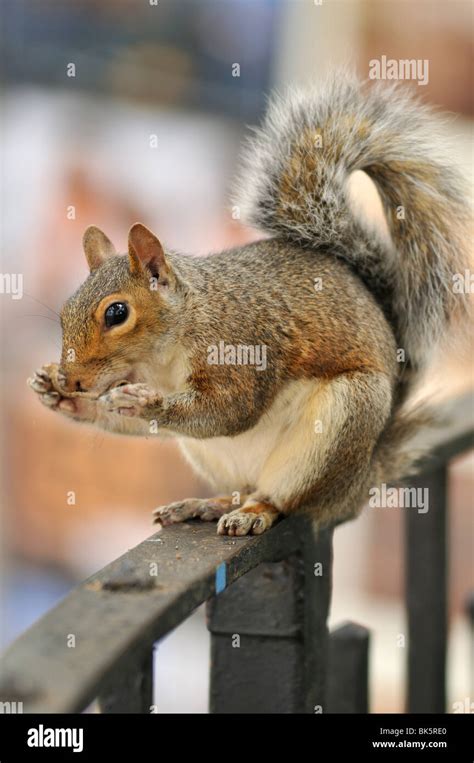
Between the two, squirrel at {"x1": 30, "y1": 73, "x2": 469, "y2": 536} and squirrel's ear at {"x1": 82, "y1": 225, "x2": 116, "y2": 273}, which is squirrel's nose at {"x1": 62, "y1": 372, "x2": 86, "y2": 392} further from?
squirrel's ear at {"x1": 82, "y1": 225, "x2": 116, "y2": 273}

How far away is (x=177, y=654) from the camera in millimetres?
3016

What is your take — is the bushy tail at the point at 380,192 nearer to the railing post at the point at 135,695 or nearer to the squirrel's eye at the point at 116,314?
the squirrel's eye at the point at 116,314

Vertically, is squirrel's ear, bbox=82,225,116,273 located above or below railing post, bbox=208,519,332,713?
above

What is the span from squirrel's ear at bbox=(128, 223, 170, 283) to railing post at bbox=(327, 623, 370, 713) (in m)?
0.45

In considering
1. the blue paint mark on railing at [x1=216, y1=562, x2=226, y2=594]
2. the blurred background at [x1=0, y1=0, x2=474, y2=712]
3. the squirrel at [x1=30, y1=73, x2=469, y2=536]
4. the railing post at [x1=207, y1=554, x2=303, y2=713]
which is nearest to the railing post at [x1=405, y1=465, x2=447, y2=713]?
the squirrel at [x1=30, y1=73, x2=469, y2=536]

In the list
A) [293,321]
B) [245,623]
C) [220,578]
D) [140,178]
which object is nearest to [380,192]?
[293,321]

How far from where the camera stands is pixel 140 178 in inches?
116

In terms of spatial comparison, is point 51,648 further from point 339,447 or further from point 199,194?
point 199,194

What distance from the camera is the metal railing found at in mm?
504

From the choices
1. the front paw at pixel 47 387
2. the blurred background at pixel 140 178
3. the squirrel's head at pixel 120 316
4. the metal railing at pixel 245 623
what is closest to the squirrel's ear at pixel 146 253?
the squirrel's head at pixel 120 316

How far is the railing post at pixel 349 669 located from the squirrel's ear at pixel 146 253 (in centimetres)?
45

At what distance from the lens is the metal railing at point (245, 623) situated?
19.9 inches

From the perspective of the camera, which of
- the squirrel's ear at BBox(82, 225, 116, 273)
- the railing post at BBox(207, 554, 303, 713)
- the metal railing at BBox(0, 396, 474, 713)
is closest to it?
the metal railing at BBox(0, 396, 474, 713)
